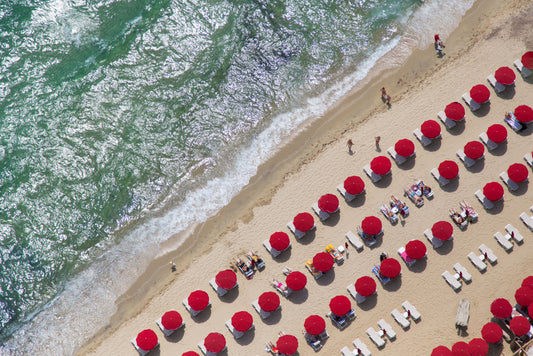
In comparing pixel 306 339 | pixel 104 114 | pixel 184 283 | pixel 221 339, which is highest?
pixel 104 114

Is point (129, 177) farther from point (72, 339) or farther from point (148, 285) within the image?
point (72, 339)

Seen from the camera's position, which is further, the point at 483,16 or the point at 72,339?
the point at 483,16

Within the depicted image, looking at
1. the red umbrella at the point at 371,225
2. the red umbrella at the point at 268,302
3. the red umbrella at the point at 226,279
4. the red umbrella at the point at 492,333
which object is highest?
the red umbrella at the point at 226,279

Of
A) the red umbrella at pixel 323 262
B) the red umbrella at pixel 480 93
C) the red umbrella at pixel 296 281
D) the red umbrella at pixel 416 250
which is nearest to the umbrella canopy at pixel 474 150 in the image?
the red umbrella at pixel 480 93

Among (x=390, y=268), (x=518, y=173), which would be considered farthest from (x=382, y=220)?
(x=518, y=173)

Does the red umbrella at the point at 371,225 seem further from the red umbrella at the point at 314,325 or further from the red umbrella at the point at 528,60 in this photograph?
the red umbrella at the point at 528,60

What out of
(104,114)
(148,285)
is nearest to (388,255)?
(148,285)

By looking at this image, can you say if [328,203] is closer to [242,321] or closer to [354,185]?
[354,185]
